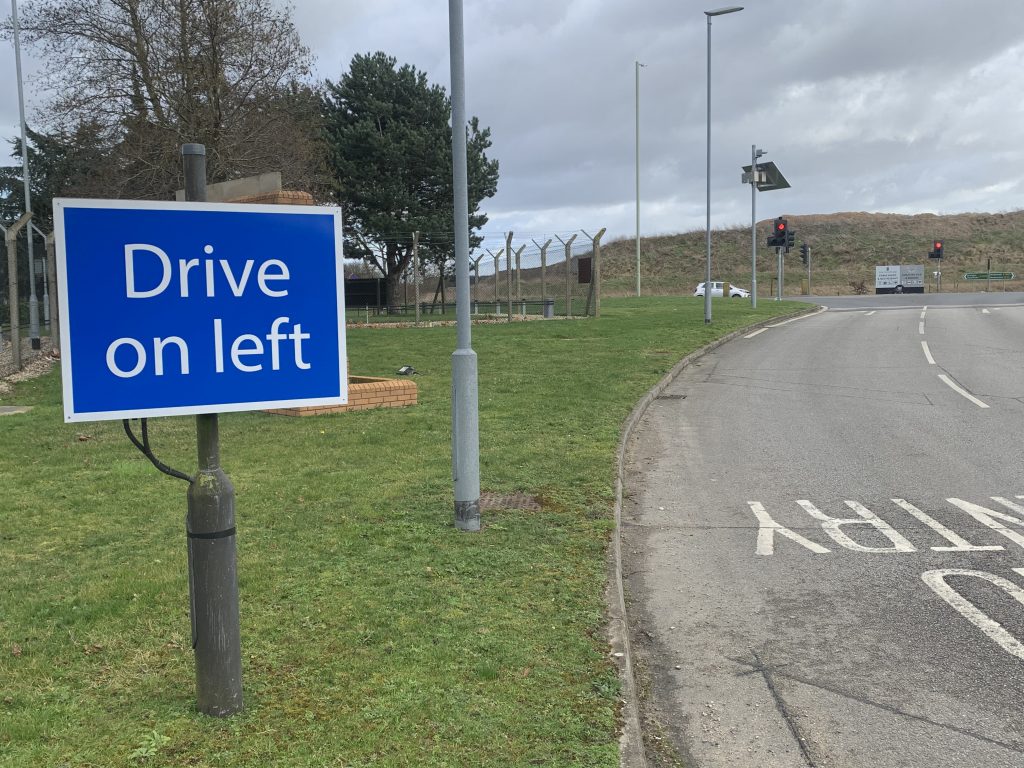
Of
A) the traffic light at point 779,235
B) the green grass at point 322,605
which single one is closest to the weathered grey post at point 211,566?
the green grass at point 322,605

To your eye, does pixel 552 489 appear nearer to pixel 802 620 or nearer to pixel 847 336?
pixel 802 620

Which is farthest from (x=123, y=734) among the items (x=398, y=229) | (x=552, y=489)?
(x=398, y=229)

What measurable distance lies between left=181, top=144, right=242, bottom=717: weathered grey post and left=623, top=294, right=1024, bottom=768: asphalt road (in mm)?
1757

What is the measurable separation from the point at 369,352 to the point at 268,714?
15.5 m

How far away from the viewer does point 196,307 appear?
319 cm

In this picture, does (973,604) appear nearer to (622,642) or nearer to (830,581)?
(830,581)

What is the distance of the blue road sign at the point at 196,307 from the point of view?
303cm

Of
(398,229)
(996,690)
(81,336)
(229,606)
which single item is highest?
(398,229)

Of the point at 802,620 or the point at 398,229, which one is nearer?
the point at 802,620

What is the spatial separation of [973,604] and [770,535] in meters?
1.67

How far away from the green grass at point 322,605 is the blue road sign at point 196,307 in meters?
1.26

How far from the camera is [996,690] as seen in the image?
4016mm

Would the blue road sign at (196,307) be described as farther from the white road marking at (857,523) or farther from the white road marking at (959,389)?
the white road marking at (959,389)

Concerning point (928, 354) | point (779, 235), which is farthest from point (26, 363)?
point (779, 235)
